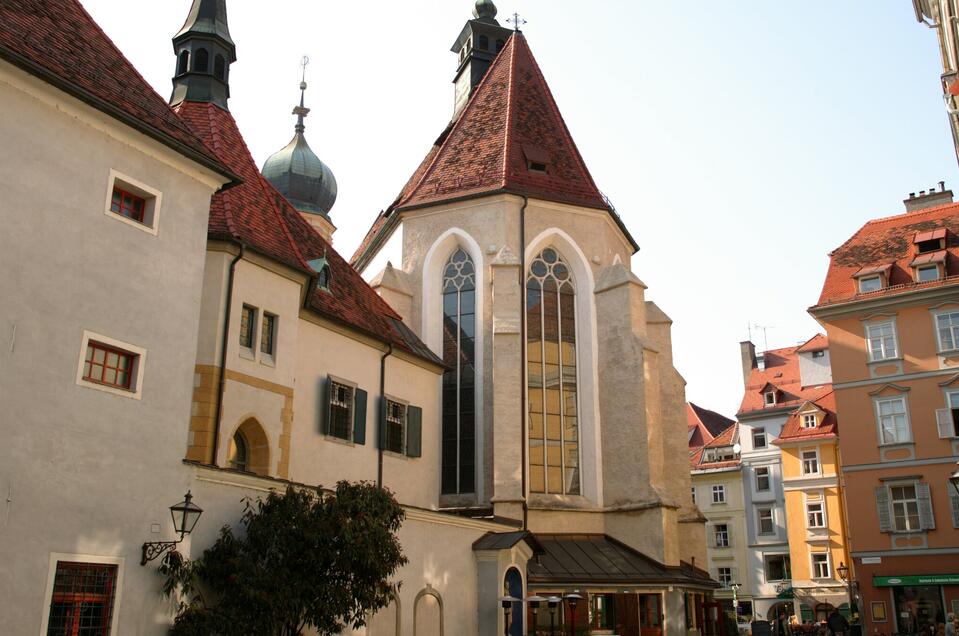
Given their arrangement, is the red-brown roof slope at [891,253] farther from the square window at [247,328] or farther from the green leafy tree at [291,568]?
the green leafy tree at [291,568]

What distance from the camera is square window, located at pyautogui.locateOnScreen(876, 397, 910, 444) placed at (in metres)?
28.5

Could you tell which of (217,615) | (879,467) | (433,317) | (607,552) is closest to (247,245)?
(217,615)

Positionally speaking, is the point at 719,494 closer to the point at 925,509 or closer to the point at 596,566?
the point at 925,509

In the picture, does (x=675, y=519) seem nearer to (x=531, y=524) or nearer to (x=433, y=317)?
(x=531, y=524)

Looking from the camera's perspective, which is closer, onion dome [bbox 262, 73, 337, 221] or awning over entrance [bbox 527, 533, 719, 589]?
awning over entrance [bbox 527, 533, 719, 589]

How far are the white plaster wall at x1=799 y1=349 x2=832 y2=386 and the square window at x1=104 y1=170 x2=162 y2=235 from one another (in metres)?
40.6

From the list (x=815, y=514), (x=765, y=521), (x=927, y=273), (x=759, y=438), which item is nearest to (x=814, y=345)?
(x=759, y=438)

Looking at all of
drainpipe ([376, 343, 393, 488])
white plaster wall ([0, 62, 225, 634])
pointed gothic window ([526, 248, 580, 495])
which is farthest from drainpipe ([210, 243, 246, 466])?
pointed gothic window ([526, 248, 580, 495])

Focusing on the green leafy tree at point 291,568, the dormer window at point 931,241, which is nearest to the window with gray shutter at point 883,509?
the dormer window at point 931,241

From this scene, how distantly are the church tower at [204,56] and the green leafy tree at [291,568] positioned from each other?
11.6 metres

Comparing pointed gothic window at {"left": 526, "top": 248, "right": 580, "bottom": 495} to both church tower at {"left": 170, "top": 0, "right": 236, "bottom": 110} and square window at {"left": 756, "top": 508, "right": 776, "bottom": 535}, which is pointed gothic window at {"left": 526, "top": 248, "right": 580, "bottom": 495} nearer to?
church tower at {"left": 170, "top": 0, "right": 236, "bottom": 110}

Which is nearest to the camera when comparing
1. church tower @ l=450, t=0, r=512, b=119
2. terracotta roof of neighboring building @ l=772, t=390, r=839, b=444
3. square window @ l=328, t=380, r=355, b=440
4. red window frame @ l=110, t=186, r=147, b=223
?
red window frame @ l=110, t=186, r=147, b=223

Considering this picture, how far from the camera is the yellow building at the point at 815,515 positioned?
40.8m

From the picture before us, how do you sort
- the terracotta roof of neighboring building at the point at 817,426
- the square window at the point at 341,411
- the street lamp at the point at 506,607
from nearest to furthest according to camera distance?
the street lamp at the point at 506,607 → the square window at the point at 341,411 → the terracotta roof of neighboring building at the point at 817,426
